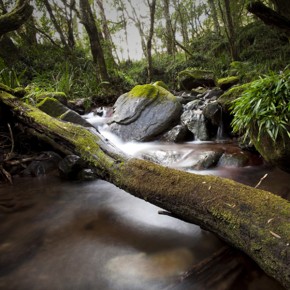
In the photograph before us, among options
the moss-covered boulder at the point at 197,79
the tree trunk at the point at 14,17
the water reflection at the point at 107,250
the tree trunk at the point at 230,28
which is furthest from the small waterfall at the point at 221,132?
the tree trunk at the point at 230,28

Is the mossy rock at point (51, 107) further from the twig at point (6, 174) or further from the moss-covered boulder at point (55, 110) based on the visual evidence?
the twig at point (6, 174)

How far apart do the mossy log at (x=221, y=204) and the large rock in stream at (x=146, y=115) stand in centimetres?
386

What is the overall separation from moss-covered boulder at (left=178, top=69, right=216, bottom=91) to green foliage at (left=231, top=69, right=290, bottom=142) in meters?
6.69

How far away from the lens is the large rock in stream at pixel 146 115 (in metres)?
6.50

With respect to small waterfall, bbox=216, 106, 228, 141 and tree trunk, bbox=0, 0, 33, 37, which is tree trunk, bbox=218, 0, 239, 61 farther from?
tree trunk, bbox=0, 0, 33, 37

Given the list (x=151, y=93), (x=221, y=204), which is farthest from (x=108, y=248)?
(x=151, y=93)

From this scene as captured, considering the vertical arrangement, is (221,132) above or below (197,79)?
below

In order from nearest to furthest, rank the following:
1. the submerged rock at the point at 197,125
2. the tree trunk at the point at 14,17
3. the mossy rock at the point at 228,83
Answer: the tree trunk at the point at 14,17
the submerged rock at the point at 197,125
the mossy rock at the point at 228,83

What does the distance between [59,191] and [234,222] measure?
2.70 meters

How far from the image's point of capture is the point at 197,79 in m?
10.1

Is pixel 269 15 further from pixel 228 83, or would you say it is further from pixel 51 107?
pixel 51 107

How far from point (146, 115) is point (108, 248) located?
4.81m

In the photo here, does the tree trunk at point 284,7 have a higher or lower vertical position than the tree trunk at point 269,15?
higher

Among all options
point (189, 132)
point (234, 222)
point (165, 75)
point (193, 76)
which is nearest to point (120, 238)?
point (234, 222)
